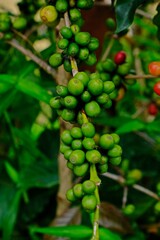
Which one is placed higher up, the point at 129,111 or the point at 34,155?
the point at 34,155

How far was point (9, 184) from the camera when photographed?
127 cm

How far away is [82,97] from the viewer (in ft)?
1.95

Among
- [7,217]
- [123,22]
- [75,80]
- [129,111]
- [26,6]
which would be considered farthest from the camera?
[129,111]

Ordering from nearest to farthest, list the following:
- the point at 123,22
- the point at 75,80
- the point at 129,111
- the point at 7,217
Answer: the point at 75,80 < the point at 123,22 < the point at 7,217 < the point at 129,111

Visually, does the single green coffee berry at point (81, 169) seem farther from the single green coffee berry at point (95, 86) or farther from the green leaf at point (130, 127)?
the green leaf at point (130, 127)

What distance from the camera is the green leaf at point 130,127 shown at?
939mm

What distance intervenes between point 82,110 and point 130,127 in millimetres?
360

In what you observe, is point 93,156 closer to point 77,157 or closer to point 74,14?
point 77,157

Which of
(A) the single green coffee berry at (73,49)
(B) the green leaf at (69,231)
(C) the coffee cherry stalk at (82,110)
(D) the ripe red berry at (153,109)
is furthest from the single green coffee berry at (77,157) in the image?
(D) the ripe red berry at (153,109)

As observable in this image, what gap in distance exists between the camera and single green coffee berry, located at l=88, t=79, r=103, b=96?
0.58m

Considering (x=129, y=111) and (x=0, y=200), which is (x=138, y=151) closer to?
(x=129, y=111)

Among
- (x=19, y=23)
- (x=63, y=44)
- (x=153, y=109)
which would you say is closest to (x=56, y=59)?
(x=63, y=44)

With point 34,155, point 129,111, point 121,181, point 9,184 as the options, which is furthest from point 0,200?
point 129,111

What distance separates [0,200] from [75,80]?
0.75 meters
